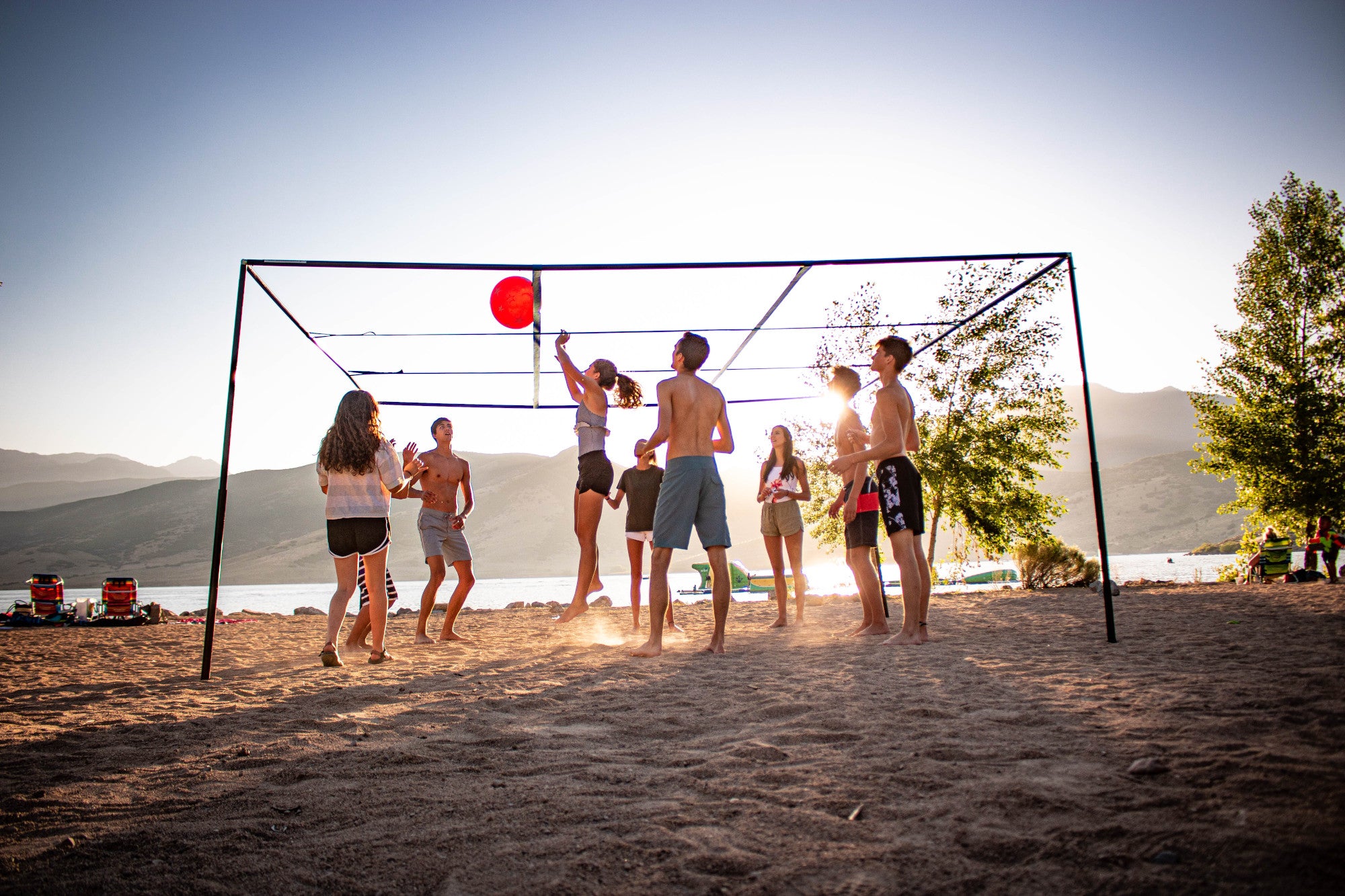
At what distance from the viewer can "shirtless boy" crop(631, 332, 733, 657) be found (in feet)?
14.5

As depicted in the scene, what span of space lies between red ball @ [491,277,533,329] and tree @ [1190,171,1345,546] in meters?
17.8

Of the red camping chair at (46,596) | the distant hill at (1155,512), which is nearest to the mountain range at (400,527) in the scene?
the distant hill at (1155,512)

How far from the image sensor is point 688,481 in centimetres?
448

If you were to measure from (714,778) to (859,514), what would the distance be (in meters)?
3.99

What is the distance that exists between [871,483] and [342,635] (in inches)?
256

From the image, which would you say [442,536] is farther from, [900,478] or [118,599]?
[118,599]

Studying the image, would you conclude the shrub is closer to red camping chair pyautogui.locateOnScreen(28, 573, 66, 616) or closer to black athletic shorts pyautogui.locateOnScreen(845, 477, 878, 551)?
black athletic shorts pyautogui.locateOnScreen(845, 477, 878, 551)

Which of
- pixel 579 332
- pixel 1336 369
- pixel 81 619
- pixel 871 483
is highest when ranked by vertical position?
pixel 1336 369

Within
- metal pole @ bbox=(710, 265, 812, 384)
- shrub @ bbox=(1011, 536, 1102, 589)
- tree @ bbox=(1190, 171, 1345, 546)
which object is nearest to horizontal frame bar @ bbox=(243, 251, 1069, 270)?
metal pole @ bbox=(710, 265, 812, 384)

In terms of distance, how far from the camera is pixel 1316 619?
4832 millimetres

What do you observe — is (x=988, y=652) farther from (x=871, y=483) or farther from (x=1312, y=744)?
(x=1312, y=744)

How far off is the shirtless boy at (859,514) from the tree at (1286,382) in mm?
15718

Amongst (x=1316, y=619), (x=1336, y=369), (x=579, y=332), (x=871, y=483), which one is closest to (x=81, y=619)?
(x=579, y=332)

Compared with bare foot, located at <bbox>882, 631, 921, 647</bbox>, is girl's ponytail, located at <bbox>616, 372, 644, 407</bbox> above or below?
above
